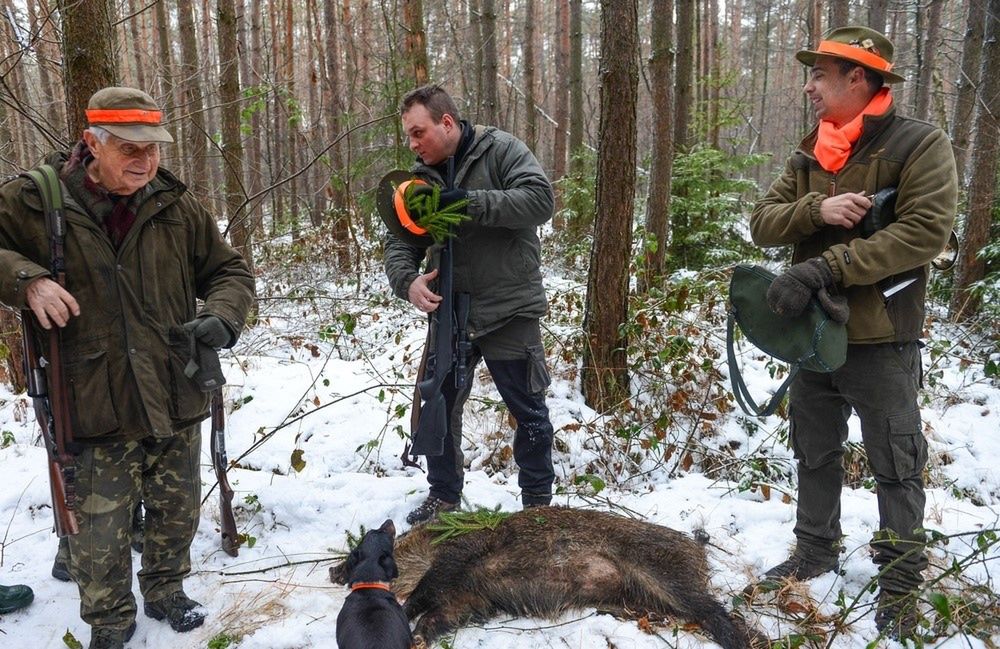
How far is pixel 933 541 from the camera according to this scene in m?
2.43

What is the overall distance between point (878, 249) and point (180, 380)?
10.1 feet

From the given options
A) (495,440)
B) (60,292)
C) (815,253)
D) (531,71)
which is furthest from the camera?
(531,71)

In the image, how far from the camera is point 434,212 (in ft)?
10.9

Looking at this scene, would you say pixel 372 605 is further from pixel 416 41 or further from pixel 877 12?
pixel 877 12

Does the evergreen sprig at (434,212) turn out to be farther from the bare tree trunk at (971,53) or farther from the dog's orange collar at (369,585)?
the bare tree trunk at (971,53)

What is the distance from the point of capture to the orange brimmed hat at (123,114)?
2.59m

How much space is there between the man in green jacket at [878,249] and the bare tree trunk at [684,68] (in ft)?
21.9

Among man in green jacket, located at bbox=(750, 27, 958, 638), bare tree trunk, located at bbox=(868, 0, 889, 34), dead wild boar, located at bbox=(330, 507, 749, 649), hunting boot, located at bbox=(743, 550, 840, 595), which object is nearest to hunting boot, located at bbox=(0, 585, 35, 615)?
dead wild boar, located at bbox=(330, 507, 749, 649)

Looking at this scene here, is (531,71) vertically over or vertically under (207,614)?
over

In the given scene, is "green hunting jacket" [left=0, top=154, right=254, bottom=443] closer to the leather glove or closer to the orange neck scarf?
the leather glove

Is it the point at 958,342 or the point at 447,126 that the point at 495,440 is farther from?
the point at 958,342

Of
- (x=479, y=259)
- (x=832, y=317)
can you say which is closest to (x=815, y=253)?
(x=832, y=317)

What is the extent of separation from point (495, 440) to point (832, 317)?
3103mm

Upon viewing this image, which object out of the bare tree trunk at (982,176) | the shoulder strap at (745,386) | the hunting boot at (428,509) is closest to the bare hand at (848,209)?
the shoulder strap at (745,386)
